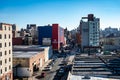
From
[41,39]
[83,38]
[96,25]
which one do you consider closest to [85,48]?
[83,38]

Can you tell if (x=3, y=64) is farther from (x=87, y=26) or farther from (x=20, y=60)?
(x=87, y=26)

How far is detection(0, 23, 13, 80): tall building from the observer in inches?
2346

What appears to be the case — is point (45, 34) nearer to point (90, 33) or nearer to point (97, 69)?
point (90, 33)

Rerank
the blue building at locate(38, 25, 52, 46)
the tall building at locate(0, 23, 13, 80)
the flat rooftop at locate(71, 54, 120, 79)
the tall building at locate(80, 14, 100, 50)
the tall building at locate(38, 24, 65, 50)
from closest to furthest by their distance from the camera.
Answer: the flat rooftop at locate(71, 54, 120, 79) < the tall building at locate(0, 23, 13, 80) < the blue building at locate(38, 25, 52, 46) < the tall building at locate(38, 24, 65, 50) < the tall building at locate(80, 14, 100, 50)

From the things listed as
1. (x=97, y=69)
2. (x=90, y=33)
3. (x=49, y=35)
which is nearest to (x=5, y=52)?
(x=97, y=69)

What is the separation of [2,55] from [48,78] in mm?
17284

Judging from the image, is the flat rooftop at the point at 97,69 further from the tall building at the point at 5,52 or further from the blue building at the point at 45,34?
the blue building at the point at 45,34

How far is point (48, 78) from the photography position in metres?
70.0

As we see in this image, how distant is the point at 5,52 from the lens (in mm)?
62031

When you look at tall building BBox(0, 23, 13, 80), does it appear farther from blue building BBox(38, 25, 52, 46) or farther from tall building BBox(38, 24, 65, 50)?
blue building BBox(38, 25, 52, 46)

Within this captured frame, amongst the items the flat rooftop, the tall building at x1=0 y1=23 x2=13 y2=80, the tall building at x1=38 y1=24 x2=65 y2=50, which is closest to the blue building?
the tall building at x1=38 y1=24 x2=65 y2=50

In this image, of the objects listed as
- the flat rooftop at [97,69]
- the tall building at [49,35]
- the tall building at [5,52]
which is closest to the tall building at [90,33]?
the tall building at [49,35]

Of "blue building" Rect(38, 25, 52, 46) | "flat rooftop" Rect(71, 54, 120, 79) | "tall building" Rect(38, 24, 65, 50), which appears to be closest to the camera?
"flat rooftop" Rect(71, 54, 120, 79)

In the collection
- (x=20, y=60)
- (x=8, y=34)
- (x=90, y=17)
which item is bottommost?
(x=20, y=60)
